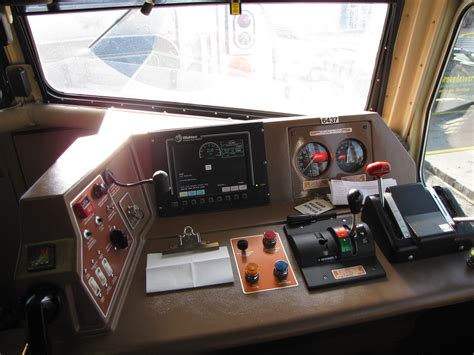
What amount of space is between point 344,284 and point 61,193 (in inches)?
33.0

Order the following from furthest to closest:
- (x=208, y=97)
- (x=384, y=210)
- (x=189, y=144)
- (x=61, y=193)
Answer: (x=208, y=97) → (x=189, y=144) → (x=384, y=210) → (x=61, y=193)

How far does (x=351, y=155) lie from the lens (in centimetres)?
150

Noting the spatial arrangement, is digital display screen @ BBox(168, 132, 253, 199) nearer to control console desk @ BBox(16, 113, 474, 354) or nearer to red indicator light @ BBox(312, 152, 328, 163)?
control console desk @ BBox(16, 113, 474, 354)

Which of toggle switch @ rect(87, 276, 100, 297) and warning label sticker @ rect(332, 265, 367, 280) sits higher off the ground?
toggle switch @ rect(87, 276, 100, 297)

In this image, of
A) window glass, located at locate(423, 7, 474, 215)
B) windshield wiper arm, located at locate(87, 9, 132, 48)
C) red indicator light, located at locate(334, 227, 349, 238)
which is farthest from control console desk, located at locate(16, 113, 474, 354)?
windshield wiper arm, located at locate(87, 9, 132, 48)

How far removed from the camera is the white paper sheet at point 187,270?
3.47ft

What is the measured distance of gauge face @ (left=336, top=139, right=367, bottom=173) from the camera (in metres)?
1.48

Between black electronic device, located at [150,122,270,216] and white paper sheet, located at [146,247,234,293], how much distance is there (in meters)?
0.25

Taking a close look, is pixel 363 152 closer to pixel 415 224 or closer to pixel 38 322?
pixel 415 224

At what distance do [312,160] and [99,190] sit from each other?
0.85 m

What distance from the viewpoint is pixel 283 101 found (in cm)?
224

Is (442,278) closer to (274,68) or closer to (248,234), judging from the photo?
(248,234)

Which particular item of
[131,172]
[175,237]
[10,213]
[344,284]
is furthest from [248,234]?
[10,213]

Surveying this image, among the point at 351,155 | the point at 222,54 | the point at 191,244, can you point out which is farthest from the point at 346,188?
the point at 222,54
